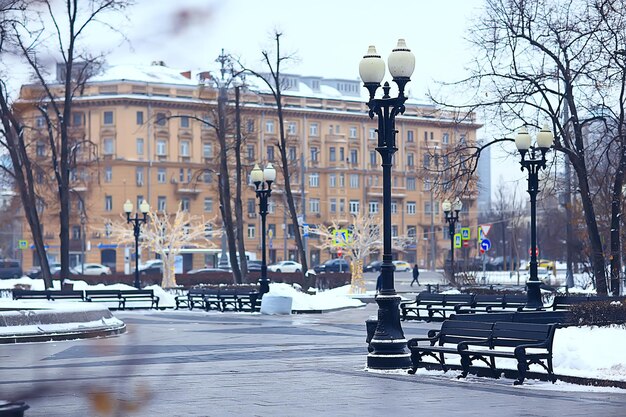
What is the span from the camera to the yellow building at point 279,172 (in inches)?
3927

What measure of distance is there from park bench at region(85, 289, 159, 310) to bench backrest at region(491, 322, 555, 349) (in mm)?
28307

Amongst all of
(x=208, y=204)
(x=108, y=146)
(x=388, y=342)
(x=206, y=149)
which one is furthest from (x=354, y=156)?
(x=388, y=342)

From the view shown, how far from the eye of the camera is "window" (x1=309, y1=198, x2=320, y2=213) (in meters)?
116

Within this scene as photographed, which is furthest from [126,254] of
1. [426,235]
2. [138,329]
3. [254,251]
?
[138,329]

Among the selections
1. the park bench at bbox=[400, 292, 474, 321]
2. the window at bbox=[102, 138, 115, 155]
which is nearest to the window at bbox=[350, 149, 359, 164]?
the window at bbox=[102, 138, 115, 155]

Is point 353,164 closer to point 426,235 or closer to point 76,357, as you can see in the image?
point 426,235

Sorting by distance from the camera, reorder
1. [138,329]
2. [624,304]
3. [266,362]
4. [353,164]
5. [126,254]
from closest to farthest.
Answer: [266,362] < [624,304] < [138,329] < [126,254] < [353,164]

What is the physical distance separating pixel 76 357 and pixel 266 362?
4.03 meters

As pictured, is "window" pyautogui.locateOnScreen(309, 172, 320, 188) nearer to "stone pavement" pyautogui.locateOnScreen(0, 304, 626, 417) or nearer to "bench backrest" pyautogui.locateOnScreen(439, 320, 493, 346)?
"stone pavement" pyautogui.locateOnScreen(0, 304, 626, 417)

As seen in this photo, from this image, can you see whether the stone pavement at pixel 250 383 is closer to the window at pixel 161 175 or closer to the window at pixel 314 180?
the window at pixel 161 175

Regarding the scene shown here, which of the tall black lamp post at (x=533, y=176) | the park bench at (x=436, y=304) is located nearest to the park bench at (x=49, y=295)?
the park bench at (x=436, y=304)

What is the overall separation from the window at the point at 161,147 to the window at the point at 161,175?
170 cm

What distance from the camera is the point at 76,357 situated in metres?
22.6

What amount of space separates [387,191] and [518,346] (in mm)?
3939
